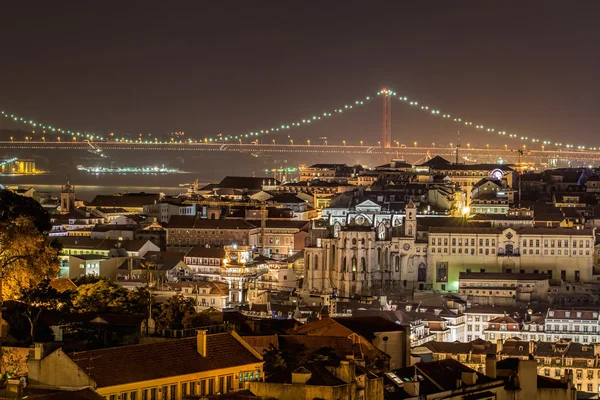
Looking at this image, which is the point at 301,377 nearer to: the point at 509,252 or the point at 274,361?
the point at 274,361

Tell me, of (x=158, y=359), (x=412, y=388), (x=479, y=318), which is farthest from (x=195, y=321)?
(x=479, y=318)

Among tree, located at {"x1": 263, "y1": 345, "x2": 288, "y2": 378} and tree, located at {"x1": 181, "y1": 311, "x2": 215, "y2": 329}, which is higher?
tree, located at {"x1": 181, "y1": 311, "x2": 215, "y2": 329}

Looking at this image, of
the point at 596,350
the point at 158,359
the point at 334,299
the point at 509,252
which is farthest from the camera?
the point at 509,252

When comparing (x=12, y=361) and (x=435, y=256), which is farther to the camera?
(x=435, y=256)

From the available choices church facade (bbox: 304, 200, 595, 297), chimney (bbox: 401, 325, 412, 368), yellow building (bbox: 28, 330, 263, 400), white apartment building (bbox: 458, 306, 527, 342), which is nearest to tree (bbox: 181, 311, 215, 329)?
chimney (bbox: 401, 325, 412, 368)

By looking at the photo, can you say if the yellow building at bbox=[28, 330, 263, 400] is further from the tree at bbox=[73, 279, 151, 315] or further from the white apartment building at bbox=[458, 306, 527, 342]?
the white apartment building at bbox=[458, 306, 527, 342]

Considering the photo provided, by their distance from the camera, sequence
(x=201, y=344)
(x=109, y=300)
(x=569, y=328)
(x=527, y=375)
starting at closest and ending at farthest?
(x=201, y=344) < (x=527, y=375) < (x=109, y=300) < (x=569, y=328)

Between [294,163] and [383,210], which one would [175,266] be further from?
[294,163]
